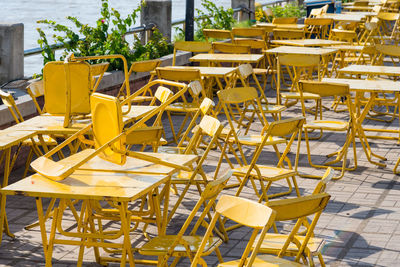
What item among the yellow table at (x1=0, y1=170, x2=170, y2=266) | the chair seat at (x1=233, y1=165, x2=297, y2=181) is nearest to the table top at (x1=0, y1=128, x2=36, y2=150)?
the yellow table at (x1=0, y1=170, x2=170, y2=266)

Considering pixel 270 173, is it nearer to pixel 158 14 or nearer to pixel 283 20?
pixel 158 14

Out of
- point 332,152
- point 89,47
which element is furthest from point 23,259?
point 89,47

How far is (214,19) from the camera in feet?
50.2

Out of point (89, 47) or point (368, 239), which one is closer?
point (368, 239)

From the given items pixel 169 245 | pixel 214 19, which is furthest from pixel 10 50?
pixel 214 19

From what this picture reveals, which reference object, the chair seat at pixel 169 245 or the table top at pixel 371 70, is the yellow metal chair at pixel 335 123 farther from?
the chair seat at pixel 169 245

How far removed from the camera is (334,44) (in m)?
13.2

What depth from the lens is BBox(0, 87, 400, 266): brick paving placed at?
5.77 m

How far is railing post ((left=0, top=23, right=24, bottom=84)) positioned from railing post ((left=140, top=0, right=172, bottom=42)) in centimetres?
427

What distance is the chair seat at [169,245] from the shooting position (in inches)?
183

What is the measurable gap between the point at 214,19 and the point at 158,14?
90.2 inches

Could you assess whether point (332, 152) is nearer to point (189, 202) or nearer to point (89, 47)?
point (189, 202)

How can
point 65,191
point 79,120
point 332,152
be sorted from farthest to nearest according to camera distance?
point 332,152 → point 79,120 → point 65,191

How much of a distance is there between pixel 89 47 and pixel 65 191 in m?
6.30
